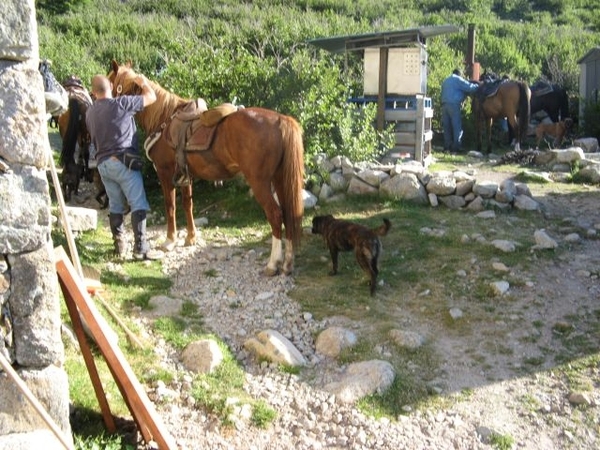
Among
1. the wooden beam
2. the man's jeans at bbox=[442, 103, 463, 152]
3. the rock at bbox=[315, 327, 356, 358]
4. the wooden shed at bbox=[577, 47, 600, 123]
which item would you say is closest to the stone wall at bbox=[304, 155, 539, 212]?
the wooden beam

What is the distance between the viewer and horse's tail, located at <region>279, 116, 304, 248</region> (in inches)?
285

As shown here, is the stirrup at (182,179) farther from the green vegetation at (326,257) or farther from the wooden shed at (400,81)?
the wooden shed at (400,81)

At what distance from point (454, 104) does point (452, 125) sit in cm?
59

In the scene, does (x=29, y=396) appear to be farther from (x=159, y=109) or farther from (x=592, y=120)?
(x=592, y=120)

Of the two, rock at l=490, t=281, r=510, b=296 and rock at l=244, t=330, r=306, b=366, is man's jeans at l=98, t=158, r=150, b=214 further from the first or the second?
rock at l=490, t=281, r=510, b=296

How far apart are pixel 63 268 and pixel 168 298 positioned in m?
2.69

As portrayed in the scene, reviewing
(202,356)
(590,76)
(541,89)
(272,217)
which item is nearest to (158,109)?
(272,217)

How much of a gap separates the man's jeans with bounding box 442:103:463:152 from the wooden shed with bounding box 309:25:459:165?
3418 millimetres

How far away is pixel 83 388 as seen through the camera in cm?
468

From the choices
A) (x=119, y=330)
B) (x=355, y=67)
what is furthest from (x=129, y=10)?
(x=119, y=330)

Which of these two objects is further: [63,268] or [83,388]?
[83,388]

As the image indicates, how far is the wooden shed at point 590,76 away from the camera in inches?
707

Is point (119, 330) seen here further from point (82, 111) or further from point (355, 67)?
point (355, 67)

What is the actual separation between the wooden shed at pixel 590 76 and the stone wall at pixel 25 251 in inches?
652
